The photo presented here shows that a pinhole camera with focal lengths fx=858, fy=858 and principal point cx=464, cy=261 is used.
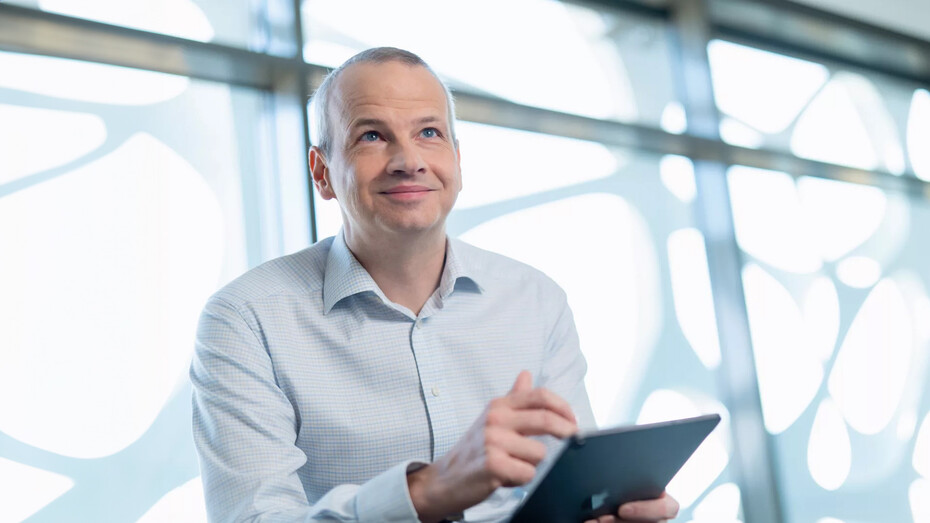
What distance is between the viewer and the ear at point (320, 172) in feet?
5.73

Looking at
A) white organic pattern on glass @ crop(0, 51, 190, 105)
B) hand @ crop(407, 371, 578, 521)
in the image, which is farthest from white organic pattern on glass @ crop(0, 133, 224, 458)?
hand @ crop(407, 371, 578, 521)

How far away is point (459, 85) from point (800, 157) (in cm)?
170

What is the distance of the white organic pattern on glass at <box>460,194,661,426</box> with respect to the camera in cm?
290

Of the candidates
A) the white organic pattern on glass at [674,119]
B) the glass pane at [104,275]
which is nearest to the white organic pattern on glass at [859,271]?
the white organic pattern on glass at [674,119]

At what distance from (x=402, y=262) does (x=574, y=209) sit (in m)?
1.51

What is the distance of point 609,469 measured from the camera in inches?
43.4

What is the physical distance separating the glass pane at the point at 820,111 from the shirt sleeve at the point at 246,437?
2.59 m

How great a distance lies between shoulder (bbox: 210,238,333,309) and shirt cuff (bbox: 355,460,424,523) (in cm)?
48

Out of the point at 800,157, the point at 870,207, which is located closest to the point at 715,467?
the point at 800,157

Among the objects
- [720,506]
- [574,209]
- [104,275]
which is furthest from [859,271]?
[104,275]

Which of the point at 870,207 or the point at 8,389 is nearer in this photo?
the point at 8,389

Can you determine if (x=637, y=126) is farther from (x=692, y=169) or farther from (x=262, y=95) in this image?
(x=262, y=95)

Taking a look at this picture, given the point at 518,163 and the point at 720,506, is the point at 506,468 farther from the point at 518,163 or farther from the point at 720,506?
the point at 720,506

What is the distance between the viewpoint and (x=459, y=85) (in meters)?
2.84
